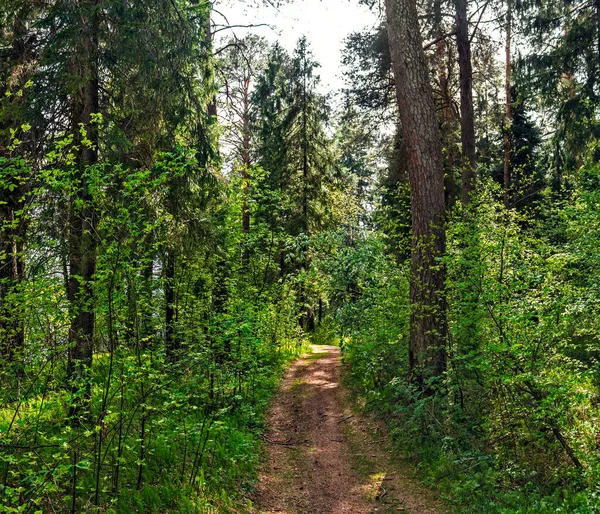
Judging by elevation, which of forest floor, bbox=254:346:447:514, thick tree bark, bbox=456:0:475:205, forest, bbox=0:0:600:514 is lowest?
forest floor, bbox=254:346:447:514

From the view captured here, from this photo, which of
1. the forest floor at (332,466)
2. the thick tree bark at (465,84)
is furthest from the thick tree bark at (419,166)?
the thick tree bark at (465,84)

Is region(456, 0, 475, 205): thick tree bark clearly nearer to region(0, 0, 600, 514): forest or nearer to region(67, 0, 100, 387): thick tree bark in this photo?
region(0, 0, 600, 514): forest

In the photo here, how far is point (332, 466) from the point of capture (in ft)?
23.5

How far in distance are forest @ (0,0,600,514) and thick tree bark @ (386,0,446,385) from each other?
0.04m

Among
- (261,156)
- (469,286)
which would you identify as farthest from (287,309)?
(469,286)

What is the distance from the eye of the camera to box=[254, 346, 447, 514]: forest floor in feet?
19.3

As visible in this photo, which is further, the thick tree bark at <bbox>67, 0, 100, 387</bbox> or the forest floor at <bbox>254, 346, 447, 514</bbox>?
the thick tree bark at <bbox>67, 0, 100, 387</bbox>

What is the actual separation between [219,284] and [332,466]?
16.4ft

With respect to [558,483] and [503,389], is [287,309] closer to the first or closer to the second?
[503,389]

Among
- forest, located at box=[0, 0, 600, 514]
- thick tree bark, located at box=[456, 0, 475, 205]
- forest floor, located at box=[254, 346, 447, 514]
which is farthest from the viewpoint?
thick tree bark, located at box=[456, 0, 475, 205]

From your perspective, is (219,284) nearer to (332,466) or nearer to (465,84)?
(332,466)

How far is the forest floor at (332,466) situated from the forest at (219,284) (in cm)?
30

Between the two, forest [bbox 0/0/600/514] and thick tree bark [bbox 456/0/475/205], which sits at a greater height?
thick tree bark [bbox 456/0/475/205]

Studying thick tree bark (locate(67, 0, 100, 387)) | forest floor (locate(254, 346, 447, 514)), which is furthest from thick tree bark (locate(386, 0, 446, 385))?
thick tree bark (locate(67, 0, 100, 387))
